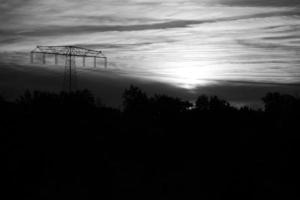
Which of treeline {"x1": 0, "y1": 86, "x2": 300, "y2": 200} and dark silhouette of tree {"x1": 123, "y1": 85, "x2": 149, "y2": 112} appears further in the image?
dark silhouette of tree {"x1": 123, "y1": 85, "x2": 149, "y2": 112}

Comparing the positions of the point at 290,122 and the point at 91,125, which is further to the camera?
the point at 290,122

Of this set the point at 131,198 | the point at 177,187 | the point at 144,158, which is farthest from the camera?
the point at 144,158

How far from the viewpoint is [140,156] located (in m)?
37.0

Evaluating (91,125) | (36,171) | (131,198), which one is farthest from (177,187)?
(91,125)

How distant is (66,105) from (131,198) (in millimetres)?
22678

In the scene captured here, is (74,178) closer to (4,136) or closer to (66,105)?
(4,136)

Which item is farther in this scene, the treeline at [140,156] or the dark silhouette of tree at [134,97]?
the dark silhouette of tree at [134,97]

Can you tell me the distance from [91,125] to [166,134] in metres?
7.31

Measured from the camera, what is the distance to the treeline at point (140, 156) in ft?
91.4

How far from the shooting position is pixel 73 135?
36.9 meters

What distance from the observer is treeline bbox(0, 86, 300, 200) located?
27844mm

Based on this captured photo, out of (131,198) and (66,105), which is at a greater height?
(66,105)

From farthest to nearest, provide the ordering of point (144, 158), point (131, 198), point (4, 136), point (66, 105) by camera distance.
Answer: point (66, 105) → point (144, 158) → point (4, 136) → point (131, 198)

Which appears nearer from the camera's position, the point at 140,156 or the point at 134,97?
the point at 140,156
